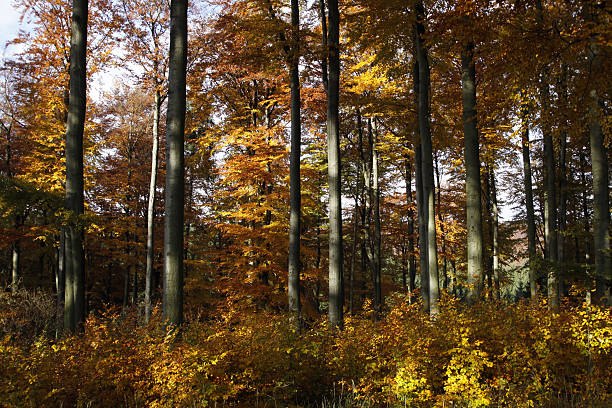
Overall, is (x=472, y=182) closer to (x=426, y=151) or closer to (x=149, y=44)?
(x=426, y=151)

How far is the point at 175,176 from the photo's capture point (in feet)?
20.6

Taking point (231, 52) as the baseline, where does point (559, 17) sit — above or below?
below

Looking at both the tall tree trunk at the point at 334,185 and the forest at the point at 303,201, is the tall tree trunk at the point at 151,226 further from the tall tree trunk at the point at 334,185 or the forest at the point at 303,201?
the tall tree trunk at the point at 334,185

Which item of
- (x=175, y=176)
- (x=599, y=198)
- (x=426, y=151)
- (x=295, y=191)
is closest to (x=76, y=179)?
(x=175, y=176)

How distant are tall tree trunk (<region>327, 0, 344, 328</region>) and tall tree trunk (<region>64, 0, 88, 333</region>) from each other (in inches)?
197

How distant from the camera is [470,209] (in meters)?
8.05

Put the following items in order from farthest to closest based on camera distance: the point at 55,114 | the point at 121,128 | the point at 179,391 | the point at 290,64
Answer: the point at 121,128 → the point at 55,114 → the point at 290,64 → the point at 179,391

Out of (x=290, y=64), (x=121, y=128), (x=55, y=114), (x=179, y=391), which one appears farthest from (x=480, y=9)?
(x=121, y=128)

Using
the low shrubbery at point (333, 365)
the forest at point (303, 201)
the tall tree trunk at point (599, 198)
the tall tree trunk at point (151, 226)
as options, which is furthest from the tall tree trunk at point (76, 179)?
the tall tree trunk at point (599, 198)

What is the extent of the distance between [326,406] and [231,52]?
39.9ft

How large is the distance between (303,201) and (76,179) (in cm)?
686

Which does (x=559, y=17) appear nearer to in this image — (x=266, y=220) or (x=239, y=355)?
(x=239, y=355)

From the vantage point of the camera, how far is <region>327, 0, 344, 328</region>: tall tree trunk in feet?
29.8

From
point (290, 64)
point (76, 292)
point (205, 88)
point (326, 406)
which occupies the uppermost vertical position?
point (205, 88)
